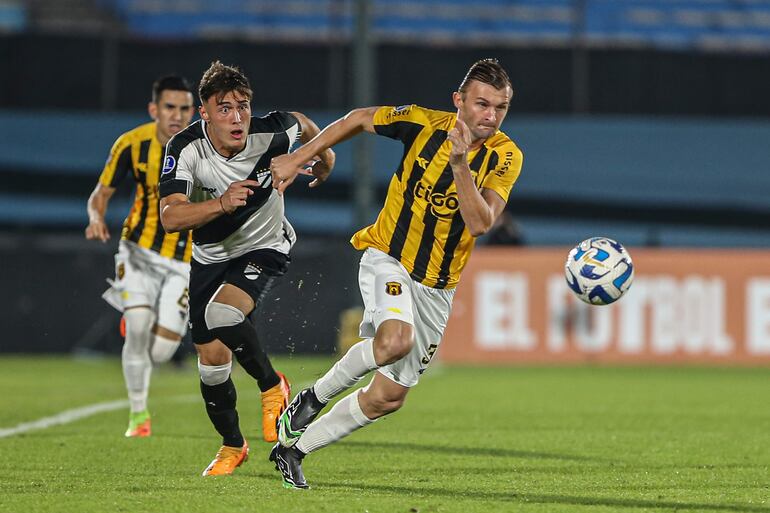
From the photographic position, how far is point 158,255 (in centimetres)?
852

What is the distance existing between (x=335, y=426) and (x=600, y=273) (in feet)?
5.39

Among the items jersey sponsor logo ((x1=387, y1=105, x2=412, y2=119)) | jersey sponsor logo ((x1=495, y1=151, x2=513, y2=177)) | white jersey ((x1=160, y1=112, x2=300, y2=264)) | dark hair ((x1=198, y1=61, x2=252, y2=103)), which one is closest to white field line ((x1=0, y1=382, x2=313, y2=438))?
white jersey ((x1=160, y1=112, x2=300, y2=264))

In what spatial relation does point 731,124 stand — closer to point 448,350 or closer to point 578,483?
point 448,350

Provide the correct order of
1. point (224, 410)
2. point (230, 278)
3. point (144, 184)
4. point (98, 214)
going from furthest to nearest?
point (144, 184) < point (98, 214) < point (230, 278) < point (224, 410)

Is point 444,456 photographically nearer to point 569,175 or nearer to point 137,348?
point 137,348

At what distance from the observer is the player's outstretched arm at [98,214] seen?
827 centimetres

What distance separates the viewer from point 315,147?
571cm

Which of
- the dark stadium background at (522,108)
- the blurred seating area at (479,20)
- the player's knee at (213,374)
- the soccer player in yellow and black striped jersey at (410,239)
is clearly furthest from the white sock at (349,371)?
the blurred seating area at (479,20)

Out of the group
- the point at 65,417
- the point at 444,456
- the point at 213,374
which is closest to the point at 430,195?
the point at 213,374

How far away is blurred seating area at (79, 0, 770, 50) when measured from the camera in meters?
18.5

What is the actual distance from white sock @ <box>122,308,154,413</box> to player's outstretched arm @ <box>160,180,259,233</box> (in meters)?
2.48

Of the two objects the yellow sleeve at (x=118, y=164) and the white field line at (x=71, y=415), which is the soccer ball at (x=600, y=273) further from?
the white field line at (x=71, y=415)

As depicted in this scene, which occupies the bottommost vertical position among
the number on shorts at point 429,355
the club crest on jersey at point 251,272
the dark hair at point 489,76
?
the number on shorts at point 429,355

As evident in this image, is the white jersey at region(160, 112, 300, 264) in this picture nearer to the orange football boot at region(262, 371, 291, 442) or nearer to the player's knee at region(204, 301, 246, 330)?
the player's knee at region(204, 301, 246, 330)
